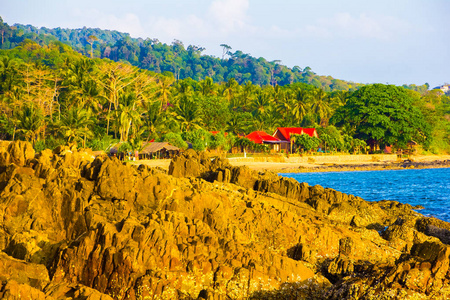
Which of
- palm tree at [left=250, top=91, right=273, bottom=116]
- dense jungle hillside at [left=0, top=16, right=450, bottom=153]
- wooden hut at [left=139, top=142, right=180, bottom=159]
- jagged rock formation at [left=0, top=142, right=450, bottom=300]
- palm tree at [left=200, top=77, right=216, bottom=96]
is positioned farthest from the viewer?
palm tree at [left=200, top=77, right=216, bottom=96]

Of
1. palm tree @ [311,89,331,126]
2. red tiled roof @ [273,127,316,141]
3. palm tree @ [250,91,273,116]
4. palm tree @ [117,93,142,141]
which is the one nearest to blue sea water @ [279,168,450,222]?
red tiled roof @ [273,127,316,141]

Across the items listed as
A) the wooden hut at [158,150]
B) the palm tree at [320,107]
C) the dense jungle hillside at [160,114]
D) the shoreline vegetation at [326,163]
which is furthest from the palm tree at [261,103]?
the wooden hut at [158,150]

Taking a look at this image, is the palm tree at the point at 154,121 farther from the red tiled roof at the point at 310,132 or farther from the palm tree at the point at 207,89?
the palm tree at the point at 207,89

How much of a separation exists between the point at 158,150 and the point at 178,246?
4267 cm

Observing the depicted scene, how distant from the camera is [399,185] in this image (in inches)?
1599

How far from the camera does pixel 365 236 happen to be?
1395 cm

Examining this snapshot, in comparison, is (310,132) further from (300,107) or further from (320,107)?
(320,107)

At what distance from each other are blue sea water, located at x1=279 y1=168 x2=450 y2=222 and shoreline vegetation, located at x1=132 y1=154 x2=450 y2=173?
80.9 inches

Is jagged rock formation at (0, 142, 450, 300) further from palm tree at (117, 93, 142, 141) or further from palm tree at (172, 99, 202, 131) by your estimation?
palm tree at (172, 99, 202, 131)

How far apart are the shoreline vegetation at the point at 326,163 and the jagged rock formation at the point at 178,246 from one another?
31061 millimetres

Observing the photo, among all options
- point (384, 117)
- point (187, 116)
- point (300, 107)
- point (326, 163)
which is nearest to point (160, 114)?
point (187, 116)

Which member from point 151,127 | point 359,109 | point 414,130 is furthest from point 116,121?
point 414,130

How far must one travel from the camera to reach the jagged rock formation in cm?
927

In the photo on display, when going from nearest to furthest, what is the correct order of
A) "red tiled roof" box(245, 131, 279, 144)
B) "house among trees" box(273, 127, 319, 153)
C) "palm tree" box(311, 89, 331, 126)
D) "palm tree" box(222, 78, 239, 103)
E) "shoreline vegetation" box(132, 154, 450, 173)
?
"shoreline vegetation" box(132, 154, 450, 173), "red tiled roof" box(245, 131, 279, 144), "house among trees" box(273, 127, 319, 153), "palm tree" box(311, 89, 331, 126), "palm tree" box(222, 78, 239, 103)
